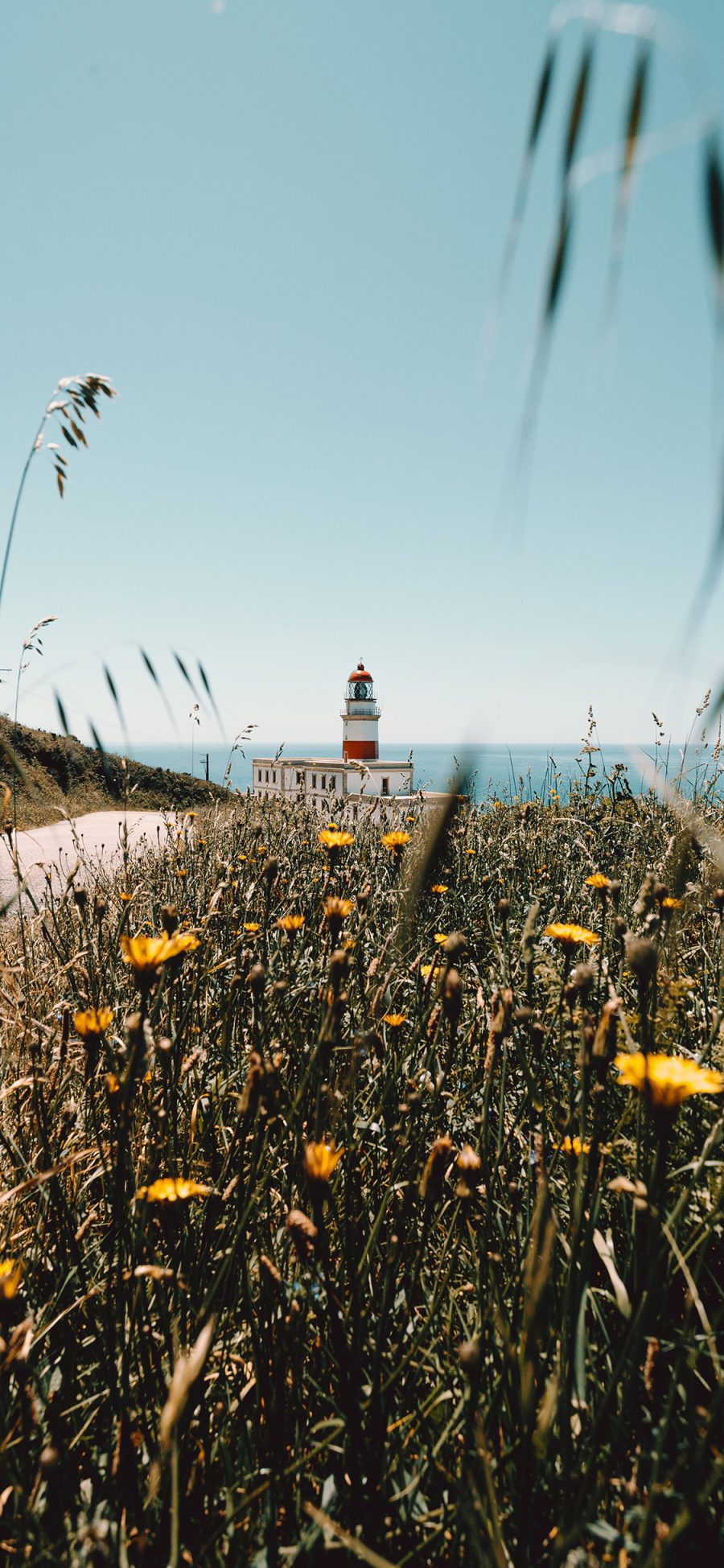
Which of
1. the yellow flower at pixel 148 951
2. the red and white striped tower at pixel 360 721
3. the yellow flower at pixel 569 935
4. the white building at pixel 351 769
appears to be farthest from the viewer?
the red and white striped tower at pixel 360 721

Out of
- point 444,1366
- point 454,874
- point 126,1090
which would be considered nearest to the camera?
point 126,1090

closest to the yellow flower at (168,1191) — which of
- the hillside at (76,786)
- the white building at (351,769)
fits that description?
the white building at (351,769)

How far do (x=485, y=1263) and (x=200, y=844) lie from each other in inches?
143

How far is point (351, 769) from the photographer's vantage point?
16531mm

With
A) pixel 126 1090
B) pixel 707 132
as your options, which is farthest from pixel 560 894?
pixel 707 132

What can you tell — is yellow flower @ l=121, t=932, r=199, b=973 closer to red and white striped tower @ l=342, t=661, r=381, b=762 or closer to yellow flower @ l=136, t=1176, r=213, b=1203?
yellow flower @ l=136, t=1176, r=213, b=1203

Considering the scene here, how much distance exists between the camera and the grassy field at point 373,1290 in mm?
741

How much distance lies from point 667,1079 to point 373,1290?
705mm

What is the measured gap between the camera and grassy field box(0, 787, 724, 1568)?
29.2 inches

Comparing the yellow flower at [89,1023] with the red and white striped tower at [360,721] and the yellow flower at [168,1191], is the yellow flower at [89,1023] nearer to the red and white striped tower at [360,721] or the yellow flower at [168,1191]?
the yellow flower at [168,1191]

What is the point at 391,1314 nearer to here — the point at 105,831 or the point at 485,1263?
the point at 485,1263

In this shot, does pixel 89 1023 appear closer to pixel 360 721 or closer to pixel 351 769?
pixel 351 769

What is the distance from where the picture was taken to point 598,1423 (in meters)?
0.68

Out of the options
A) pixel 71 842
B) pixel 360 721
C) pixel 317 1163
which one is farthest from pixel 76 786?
pixel 317 1163
